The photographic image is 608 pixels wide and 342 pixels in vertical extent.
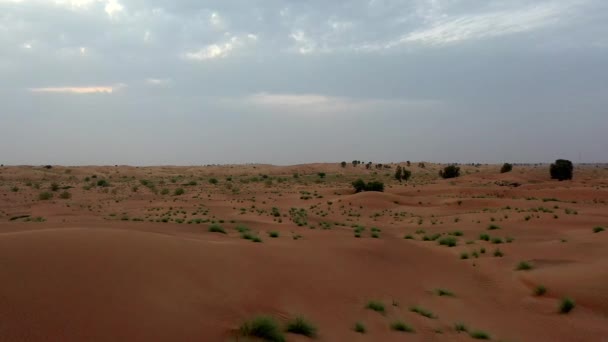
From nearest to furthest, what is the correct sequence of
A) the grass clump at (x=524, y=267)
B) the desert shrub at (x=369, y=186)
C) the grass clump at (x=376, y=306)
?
the grass clump at (x=376, y=306), the grass clump at (x=524, y=267), the desert shrub at (x=369, y=186)

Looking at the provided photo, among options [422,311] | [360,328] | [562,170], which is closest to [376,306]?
[422,311]


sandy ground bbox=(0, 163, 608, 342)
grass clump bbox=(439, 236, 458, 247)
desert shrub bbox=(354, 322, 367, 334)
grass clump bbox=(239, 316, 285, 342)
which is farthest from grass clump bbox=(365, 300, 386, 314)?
grass clump bbox=(439, 236, 458, 247)

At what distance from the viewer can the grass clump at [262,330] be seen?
765 centimetres

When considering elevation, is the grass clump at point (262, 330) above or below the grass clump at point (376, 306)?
above

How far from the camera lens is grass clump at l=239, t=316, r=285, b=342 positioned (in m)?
7.65

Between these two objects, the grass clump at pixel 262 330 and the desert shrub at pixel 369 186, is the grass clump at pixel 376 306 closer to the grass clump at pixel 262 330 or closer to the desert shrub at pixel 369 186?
the grass clump at pixel 262 330

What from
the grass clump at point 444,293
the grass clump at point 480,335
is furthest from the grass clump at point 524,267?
the grass clump at point 480,335

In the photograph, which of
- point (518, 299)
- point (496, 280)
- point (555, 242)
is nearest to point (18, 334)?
point (518, 299)

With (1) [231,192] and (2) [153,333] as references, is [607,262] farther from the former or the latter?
(1) [231,192]

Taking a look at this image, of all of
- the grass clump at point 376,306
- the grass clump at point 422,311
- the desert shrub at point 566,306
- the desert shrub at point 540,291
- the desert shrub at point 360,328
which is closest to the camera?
the desert shrub at point 360,328

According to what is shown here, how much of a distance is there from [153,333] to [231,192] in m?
47.0

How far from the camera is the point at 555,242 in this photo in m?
20.6

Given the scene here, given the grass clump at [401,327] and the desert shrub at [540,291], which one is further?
the desert shrub at [540,291]

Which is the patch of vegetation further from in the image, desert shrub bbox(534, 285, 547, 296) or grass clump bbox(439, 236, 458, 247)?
grass clump bbox(439, 236, 458, 247)
